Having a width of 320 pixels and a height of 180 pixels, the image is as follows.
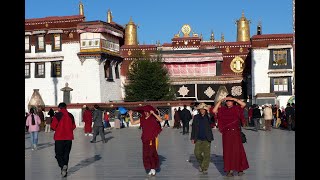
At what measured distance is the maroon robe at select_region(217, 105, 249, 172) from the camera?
36.9 ft

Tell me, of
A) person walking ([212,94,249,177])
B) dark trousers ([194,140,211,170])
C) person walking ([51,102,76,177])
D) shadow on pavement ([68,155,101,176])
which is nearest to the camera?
person walking ([212,94,249,177])

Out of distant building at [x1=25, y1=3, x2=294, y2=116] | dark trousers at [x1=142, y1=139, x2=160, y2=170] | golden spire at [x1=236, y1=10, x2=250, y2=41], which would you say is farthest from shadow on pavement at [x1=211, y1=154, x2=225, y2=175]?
golden spire at [x1=236, y1=10, x2=250, y2=41]

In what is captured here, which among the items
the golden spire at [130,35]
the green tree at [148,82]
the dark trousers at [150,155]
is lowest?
the dark trousers at [150,155]

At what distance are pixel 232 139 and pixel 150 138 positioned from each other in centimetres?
187

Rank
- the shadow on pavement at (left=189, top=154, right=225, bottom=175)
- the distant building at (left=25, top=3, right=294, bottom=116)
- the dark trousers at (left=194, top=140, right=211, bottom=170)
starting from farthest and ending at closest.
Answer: the distant building at (left=25, top=3, right=294, bottom=116)
the shadow on pavement at (left=189, top=154, right=225, bottom=175)
the dark trousers at (left=194, top=140, right=211, bottom=170)

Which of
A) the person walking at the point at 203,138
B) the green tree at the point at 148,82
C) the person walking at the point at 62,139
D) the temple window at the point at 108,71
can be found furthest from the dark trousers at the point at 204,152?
the temple window at the point at 108,71

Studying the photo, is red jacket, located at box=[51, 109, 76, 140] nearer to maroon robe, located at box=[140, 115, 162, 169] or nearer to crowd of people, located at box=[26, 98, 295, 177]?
crowd of people, located at box=[26, 98, 295, 177]

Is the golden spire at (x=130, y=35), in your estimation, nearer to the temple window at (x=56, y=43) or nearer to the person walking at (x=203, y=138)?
the temple window at (x=56, y=43)

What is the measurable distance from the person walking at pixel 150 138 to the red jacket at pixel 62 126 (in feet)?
5.47

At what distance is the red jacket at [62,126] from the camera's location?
38.7 ft

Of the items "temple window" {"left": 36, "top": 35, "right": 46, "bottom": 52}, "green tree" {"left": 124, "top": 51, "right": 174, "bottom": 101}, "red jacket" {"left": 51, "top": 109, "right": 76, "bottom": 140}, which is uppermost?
"temple window" {"left": 36, "top": 35, "right": 46, "bottom": 52}

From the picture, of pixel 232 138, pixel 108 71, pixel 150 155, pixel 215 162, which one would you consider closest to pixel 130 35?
pixel 108 71

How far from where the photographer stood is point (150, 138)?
466 inches

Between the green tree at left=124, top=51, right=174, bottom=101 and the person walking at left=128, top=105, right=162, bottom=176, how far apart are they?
34242 mm
